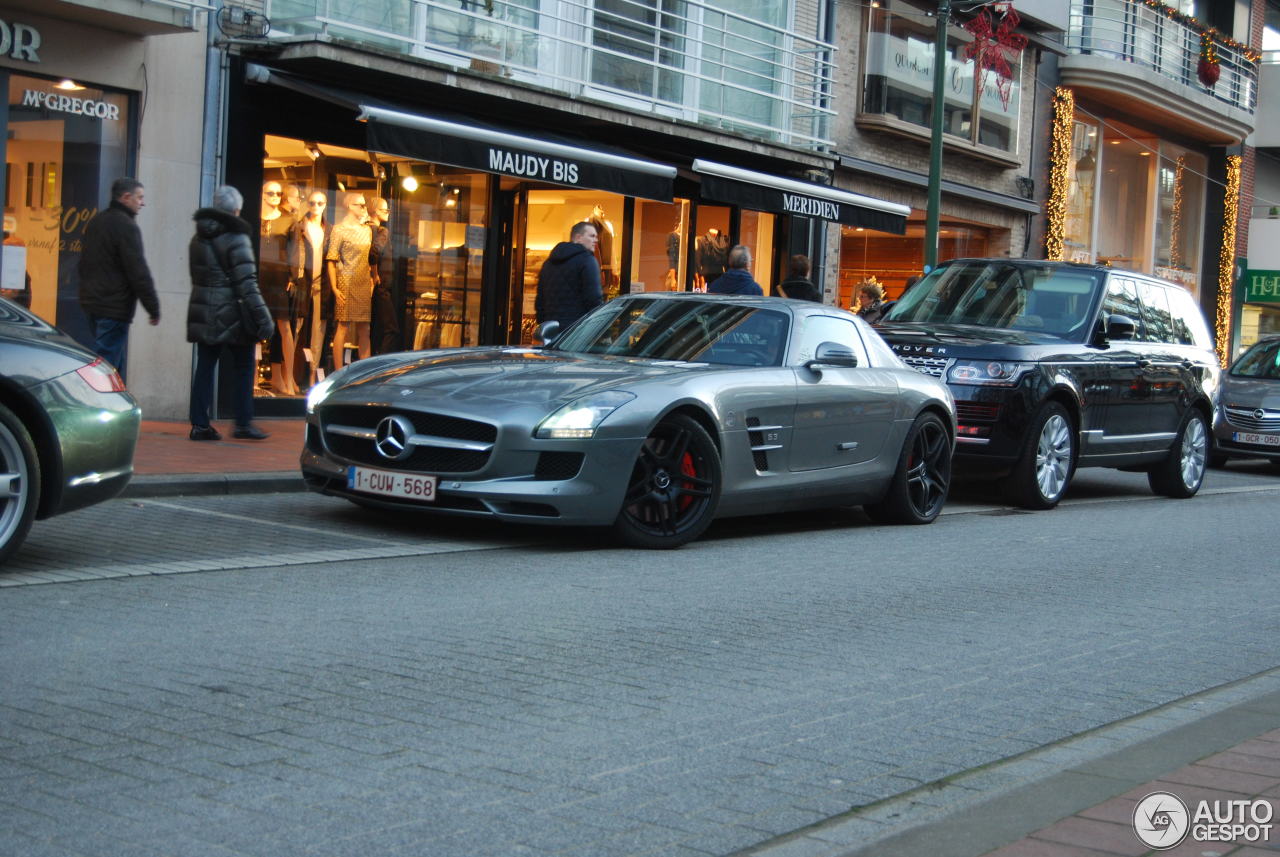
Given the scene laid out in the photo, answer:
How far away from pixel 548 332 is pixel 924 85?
634 inches

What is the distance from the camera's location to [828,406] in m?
9.73

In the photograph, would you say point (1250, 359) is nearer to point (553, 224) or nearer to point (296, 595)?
point (553, 224)

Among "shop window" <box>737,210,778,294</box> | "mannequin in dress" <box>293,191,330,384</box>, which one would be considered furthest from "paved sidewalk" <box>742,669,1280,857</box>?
"shop window" <box>737,210,778,294</box>

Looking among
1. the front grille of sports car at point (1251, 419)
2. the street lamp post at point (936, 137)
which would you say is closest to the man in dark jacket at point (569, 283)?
the street lamp post at point (936, 137)

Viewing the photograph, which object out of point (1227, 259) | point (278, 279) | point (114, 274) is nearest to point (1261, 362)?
point (278, 279)

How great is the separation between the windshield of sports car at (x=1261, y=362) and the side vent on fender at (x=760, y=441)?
12.7m

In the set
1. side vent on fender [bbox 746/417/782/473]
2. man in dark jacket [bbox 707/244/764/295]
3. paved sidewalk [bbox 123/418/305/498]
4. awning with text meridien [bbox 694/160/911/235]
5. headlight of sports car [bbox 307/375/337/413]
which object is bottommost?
paved sidewalk [bbox 123/418/305/498]

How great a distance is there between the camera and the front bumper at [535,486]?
795 centimetres

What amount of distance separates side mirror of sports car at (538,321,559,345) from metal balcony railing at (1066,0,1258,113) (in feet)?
69.0

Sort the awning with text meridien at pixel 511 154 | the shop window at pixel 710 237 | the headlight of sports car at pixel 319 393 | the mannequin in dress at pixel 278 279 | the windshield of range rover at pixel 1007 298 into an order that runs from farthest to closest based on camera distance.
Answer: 1. the shop window at pixel 710 237
2. the mannequin in dress at pixel 278 279
3. the awning with text meridien at pixel 511 154
4. the windshield of range rover at pixel 1007 298
5. the headlight of sports car at pixel 319 393

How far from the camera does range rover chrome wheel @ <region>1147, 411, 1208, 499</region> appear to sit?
47.5ft

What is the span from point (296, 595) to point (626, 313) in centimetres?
402

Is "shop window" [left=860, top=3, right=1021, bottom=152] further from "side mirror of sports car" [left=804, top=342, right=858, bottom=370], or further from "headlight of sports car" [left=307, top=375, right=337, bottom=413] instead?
"headlight of sports car" [left=307, top=375, right=337, bottom=413]

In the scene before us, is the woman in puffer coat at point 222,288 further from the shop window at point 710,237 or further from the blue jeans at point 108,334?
the shop window at point 710,237
